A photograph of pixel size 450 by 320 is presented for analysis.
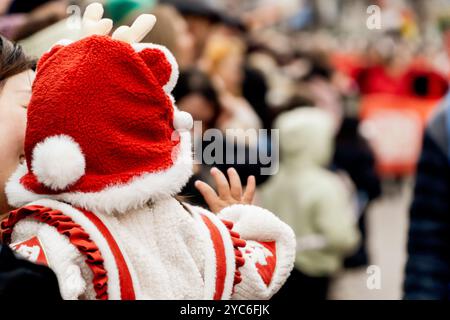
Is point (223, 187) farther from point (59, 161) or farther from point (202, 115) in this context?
point (202, 115)

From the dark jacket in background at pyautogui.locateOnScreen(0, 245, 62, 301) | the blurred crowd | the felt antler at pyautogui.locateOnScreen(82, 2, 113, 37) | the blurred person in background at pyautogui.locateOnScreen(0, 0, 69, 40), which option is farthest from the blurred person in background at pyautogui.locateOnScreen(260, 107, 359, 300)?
the dark jacket in background at pyautogui.locateOnScreen(0, 245, 62, 301)

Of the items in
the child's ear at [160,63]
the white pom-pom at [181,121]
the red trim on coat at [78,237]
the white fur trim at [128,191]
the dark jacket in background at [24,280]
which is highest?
the child's ear at [160,63]

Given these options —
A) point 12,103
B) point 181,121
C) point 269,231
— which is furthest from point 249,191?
point 12,103

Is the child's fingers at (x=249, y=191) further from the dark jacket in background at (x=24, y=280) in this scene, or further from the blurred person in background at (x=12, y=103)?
the dark jacket in background at (x=24, y=280)

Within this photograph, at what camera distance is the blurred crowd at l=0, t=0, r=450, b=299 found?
2670 millimetres

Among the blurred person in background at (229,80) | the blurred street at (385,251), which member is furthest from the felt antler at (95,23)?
the blurred street at (385,251)

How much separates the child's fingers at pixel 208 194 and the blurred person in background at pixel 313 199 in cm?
192

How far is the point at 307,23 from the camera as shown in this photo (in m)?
14.3

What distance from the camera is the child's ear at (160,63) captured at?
5.64ft

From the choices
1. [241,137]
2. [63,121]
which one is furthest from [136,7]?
[63,121]

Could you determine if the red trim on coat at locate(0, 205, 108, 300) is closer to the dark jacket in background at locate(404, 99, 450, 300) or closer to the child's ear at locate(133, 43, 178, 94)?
the child's ear at locate(133, 43, 178, 94)

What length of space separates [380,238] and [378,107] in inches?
128

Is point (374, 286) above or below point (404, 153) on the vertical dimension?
below

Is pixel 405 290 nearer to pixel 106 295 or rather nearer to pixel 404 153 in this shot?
Result: pixel 106 295
